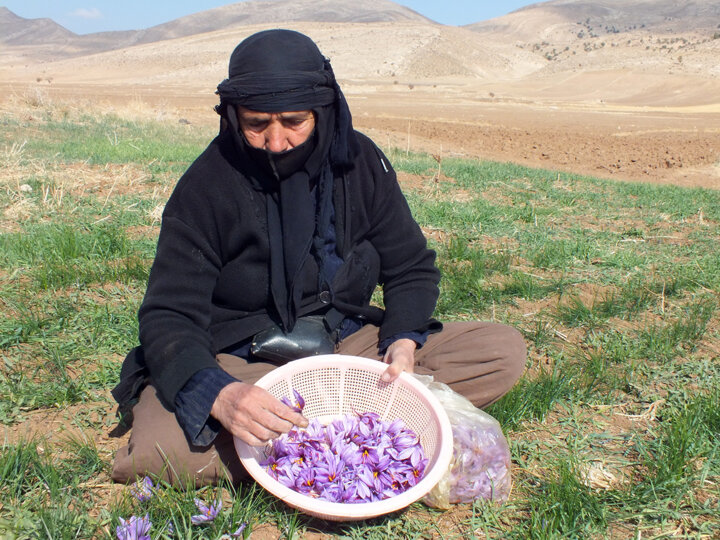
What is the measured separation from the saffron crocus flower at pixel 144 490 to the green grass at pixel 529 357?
29mm

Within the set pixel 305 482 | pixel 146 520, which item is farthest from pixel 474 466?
pixel 146 520

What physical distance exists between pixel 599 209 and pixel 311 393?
4.98m

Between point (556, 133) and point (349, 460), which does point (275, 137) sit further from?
point (556, 133)

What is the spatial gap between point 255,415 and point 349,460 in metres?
0.36

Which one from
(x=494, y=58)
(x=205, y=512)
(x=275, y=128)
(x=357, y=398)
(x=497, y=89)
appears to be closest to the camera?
(x=205, y=512)

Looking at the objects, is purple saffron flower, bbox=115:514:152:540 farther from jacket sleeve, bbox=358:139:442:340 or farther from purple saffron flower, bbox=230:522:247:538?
jacket sleeve, bbox=358:139:442:340

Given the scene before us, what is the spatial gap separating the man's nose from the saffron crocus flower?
3.75 ft

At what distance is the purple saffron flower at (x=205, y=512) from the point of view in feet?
6.08

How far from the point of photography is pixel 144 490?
197cm

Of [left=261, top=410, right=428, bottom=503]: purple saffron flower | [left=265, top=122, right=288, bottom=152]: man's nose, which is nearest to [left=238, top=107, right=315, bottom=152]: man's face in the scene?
[left=265, top=122, right=288, bottom=152]: man's nose

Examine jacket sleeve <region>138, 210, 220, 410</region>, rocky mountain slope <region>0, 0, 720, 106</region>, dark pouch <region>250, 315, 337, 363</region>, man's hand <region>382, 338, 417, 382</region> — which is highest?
rocky mountain slope <region>0, 0, 720, 106</region>

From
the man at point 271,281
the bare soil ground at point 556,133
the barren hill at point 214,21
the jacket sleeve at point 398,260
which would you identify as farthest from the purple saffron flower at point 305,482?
the barren hill at point 214,21

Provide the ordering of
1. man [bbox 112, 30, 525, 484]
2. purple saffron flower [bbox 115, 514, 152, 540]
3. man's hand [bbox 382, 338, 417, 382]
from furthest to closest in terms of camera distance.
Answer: man's hand [bbox 382, 338, 417, 382] < man [bbox 112, 30, 525, 484] < purple saffron flower [bbox 115, 514, 152, 540]

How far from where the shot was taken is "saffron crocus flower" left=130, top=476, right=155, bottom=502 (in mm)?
1950
